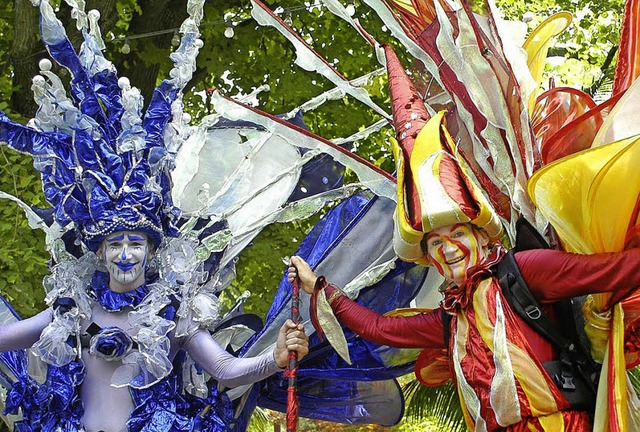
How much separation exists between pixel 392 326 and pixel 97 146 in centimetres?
133

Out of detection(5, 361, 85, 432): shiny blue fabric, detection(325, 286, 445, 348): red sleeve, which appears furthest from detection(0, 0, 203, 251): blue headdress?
detection(325, 286, 445, 348): red sleeve

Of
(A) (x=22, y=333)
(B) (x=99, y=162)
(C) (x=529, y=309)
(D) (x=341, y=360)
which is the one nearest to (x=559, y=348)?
(C) (x=529, y=309)

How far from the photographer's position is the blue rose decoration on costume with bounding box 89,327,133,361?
4.11m

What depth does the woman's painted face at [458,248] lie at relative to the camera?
3.79 metres

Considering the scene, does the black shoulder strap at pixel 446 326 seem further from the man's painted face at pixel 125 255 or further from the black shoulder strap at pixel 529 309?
the man's painted face at pixel 125 255

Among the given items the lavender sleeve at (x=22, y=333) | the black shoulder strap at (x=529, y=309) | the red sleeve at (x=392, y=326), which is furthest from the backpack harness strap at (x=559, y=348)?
the lavender sleeve at (x=22, y=333)

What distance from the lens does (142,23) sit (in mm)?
7508

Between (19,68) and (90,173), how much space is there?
3129mm

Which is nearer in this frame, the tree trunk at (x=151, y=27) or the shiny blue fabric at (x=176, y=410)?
the shiny blue fabric at (x=176, y=410)

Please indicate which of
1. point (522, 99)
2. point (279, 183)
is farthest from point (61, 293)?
point (522, 99)

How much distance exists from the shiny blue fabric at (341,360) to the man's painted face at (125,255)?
0.65m

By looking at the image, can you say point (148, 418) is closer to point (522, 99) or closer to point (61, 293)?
point (61, 293)

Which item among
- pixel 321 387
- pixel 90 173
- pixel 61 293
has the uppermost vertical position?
pixel 90 173

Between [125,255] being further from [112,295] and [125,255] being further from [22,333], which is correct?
[22,333]
